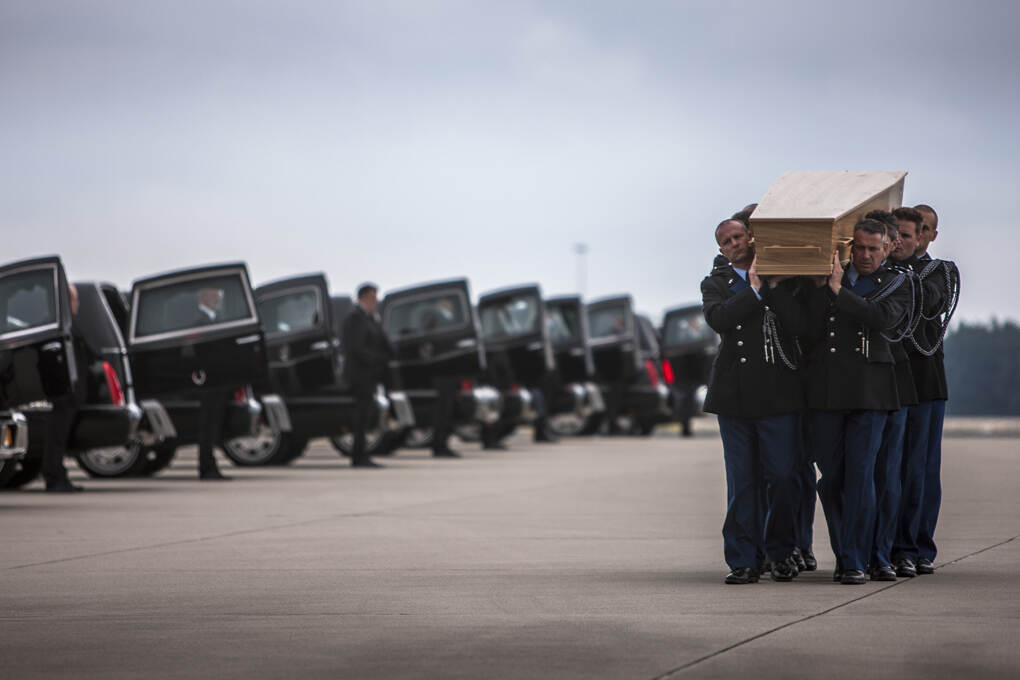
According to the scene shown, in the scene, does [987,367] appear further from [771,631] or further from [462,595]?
[771,631]

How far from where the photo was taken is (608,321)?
97.9ft

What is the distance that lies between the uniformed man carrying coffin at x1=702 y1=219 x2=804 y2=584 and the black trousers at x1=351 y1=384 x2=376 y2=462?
39.5ft

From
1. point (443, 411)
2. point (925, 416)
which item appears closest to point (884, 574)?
point (925, 416)

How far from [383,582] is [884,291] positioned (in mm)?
2728

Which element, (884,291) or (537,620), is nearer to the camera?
(537,620)

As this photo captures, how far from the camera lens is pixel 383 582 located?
8656mm

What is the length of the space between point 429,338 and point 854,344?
14496 millimetres

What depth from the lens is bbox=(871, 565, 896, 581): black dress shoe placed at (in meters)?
8.62

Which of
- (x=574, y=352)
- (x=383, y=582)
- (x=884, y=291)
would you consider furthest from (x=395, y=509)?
(x=574, y=352)

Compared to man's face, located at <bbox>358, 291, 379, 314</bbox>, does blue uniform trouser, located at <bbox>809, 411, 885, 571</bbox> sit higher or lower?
lower

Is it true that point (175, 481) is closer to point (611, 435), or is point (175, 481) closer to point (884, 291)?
point (884, 291)

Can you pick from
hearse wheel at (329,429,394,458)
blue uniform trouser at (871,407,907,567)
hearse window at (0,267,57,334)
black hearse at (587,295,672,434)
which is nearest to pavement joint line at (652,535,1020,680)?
blue uniform trouser at (871,407,907,567)

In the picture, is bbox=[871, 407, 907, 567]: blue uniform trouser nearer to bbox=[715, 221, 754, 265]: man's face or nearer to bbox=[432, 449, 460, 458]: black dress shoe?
bbox=[715, 221, 754, 265]: man's face

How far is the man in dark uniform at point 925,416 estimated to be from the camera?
8.94 metres
